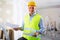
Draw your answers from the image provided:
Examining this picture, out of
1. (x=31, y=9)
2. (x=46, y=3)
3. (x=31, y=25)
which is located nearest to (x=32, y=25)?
(x=31, y=25)

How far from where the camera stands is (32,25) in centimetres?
136

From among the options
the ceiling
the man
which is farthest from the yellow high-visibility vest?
the ceiling

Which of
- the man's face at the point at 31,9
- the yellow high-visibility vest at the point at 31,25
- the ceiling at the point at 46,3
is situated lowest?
the yellow high-visibility vest at the point at 31,25

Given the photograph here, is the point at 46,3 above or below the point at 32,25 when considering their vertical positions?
above

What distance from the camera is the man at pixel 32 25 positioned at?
1.34m

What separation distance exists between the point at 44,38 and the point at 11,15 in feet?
1.57

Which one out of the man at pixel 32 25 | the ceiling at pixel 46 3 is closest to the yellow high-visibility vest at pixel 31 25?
the man at pixel 32 25

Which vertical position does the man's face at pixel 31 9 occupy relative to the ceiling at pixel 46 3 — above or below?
below

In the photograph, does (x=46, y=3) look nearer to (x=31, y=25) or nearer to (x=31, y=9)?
(x=31, y=9)

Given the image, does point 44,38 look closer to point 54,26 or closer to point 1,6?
point 54,26

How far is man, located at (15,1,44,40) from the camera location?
1.34 metres

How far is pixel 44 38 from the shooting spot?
4.34 ft

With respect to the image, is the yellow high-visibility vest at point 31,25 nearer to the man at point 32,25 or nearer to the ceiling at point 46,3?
the man at point 32,25

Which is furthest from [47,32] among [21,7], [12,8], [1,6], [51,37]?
[1,6]
